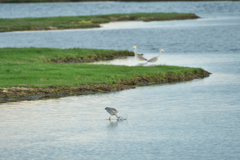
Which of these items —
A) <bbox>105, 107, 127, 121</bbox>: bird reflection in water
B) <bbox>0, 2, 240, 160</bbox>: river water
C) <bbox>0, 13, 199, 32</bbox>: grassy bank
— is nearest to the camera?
<bbox>0, 2, 240, 160</bbox>: river water

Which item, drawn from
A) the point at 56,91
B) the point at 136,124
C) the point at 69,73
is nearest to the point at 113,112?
the point at 136,124

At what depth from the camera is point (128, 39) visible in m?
63.2

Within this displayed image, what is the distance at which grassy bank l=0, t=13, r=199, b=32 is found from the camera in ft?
264

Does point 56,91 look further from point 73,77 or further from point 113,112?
point 113,112

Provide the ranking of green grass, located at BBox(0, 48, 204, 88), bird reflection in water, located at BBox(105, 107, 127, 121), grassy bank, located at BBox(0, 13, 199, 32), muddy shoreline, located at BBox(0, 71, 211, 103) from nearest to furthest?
bird reflection in water, located at BBox(105, 107, 127, 121) → muddy shoreline, located at BBox(0, 71, 211, 103) → green grass, located at BBox(0, 48, 204, 88) → grassy bank, located at BBox(0, 13, 199, 32)

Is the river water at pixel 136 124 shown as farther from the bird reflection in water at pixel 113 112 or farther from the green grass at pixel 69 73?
Answer: the green grass at pixel 69 73

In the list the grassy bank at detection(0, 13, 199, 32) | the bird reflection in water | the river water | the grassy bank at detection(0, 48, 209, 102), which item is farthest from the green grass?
the grassy bank at detection(0, 13, 199, 32)

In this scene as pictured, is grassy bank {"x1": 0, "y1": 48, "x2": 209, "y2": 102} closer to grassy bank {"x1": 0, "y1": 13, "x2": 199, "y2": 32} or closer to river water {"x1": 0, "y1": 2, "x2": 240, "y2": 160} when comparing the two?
river water {"x1": 0, "y1": 2, "x2": 240, "y2": 160}

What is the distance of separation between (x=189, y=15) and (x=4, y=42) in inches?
2391

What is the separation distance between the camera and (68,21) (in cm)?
9231

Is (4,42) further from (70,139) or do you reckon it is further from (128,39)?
(70,139)

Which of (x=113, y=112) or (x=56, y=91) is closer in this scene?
(x=113, y=112)

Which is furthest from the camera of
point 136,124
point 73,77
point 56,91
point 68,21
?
point 68,21

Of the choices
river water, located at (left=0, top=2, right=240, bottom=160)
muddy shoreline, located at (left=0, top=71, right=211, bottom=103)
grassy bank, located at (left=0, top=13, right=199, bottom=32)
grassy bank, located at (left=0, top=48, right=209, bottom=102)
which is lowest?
river water, located at (left=0, top=2, right=240, bottom=160)
